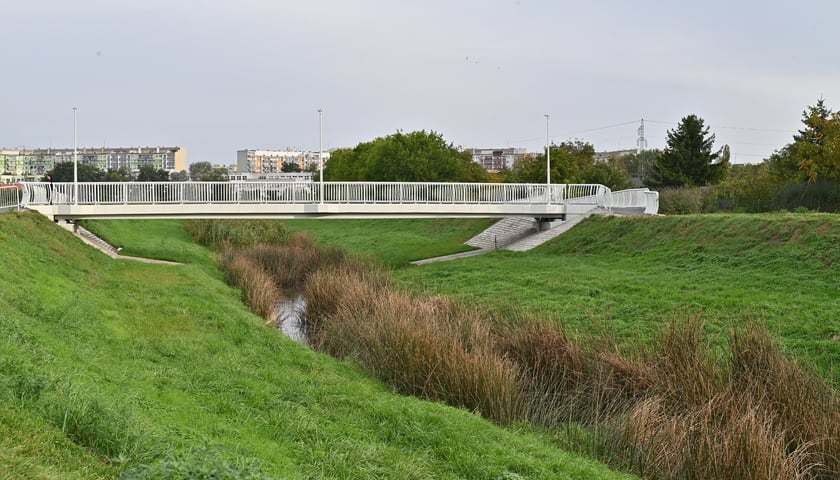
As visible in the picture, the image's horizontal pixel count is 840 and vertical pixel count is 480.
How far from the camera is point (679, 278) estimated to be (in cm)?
2086

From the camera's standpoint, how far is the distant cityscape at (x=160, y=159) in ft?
419

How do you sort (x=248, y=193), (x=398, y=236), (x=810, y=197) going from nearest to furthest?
1. (x=248, y=193)
2. (x=810, y=197)
3. (x=398, y=236)

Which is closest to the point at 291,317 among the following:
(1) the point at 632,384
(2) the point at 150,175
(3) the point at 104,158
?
(1) the point at 632,384

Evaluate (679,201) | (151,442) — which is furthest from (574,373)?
(679,201)

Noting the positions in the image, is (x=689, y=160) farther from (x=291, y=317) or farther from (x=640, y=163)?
(x=291, y=317)

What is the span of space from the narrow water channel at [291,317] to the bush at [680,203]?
20.8m

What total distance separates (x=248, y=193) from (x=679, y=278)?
698 inches

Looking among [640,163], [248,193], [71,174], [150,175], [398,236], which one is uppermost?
[640,163]

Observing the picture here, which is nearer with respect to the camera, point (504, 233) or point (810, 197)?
point (810, 197)

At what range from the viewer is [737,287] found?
1864cm

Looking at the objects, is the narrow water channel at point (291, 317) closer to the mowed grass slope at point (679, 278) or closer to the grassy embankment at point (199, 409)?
the grassy embankment at point (199, 409)

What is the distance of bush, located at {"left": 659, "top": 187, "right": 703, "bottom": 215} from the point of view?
37781 mm

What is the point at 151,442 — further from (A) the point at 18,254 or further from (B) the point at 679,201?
(B) the point at 679,201

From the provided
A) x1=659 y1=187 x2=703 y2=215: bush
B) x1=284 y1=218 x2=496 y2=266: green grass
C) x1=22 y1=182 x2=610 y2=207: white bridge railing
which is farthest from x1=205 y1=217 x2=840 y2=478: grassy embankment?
x1=659 y1=187 x2=703 y2=215: bush
